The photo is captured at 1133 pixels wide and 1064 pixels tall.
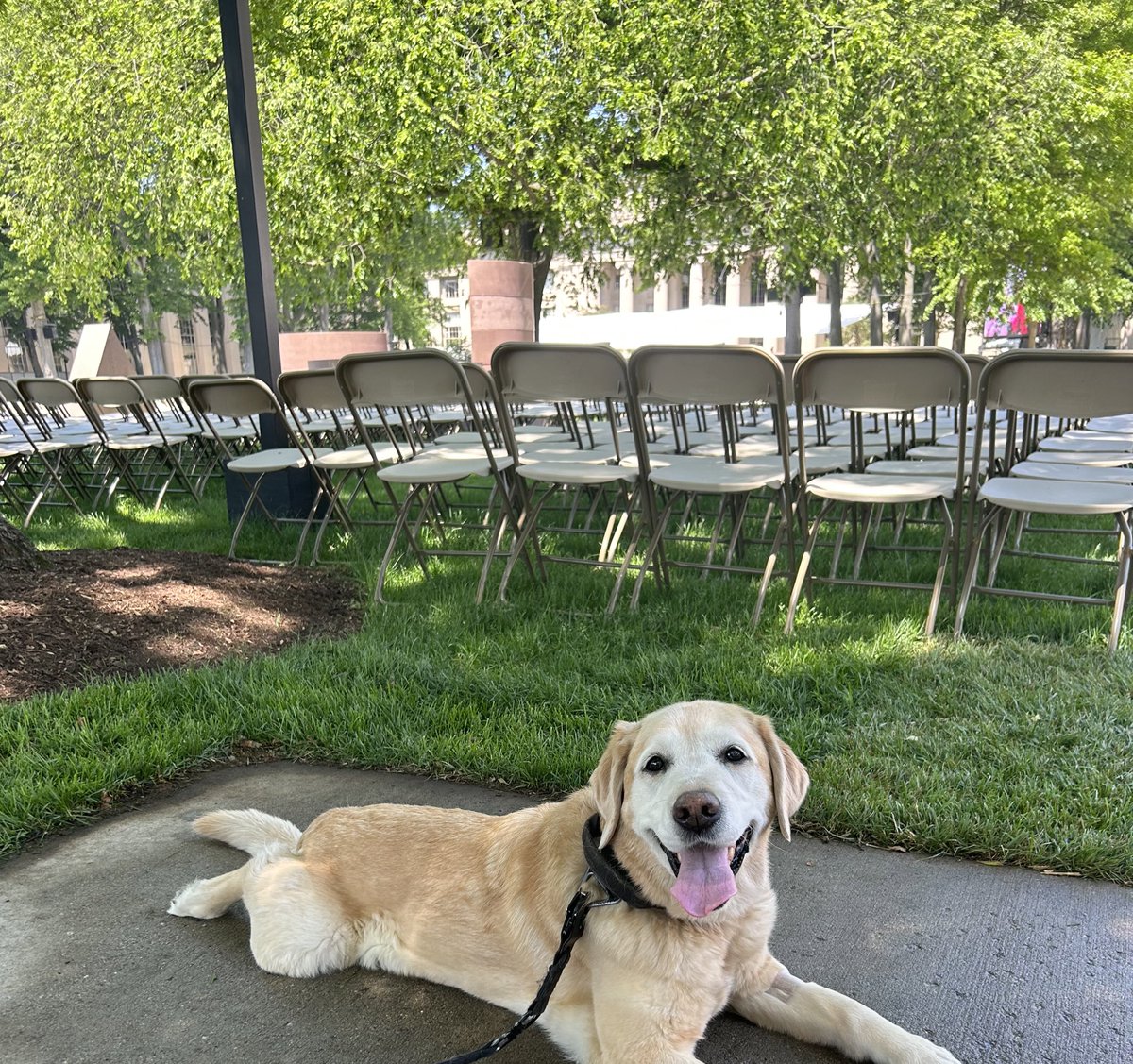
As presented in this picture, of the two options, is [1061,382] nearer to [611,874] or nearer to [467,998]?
[611,874]

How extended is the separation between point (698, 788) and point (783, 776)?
30cm

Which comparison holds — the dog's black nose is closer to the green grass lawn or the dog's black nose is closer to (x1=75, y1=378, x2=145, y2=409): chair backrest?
the green grass lawn

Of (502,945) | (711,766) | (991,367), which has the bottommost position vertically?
(502,945)

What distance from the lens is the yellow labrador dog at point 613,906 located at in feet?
5.85

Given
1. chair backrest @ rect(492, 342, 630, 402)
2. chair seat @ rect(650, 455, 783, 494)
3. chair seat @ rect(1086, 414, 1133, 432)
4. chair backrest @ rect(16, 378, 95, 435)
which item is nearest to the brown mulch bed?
chair backrest @ rect(492, 342, 630, 402)

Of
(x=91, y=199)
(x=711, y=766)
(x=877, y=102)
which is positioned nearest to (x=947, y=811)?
(x=711, y=766)

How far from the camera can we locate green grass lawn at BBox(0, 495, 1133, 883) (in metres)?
2.98

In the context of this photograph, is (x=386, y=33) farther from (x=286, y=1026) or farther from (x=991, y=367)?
(x=286, y=1026)

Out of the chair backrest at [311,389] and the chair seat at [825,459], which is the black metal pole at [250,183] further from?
the chair seat at [825,459]

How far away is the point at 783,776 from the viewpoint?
192 centimetres

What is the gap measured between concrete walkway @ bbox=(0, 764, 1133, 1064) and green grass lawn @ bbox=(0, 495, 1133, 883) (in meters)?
0.23

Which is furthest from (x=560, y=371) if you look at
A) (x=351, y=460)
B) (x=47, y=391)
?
(x=47, y=391)

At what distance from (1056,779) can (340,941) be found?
7.74 feet

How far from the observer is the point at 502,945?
2.09m
